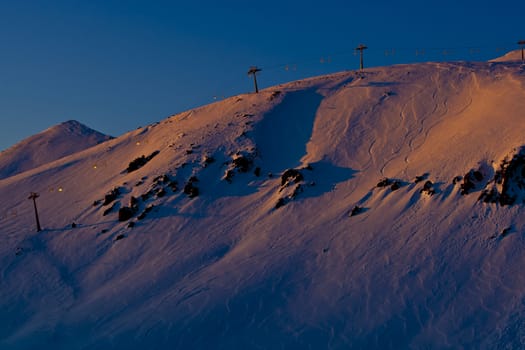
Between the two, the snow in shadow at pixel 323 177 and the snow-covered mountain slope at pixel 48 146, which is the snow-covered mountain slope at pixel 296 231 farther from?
the snow-covered mountain slope at pixel 48 146

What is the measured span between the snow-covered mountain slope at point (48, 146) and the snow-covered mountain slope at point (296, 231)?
112ft

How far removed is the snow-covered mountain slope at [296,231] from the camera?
869 inches

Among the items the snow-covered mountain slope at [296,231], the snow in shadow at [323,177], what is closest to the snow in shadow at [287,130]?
the snow-covered mountain slope at [296,231]

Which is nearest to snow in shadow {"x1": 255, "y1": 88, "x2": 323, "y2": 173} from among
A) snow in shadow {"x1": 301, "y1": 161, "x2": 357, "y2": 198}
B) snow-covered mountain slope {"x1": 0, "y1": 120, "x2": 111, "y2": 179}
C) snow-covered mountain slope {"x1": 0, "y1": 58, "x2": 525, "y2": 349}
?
snow-covered mountain slope {"x1": 0, "y1": 58, "x2": 525, "y2": 349}

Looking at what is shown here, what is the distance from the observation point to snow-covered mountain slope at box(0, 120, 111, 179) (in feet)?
262

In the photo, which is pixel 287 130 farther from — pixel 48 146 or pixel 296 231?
pixel 48 146

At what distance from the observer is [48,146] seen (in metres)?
90.6

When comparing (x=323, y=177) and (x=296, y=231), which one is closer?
(x=296, y=231)

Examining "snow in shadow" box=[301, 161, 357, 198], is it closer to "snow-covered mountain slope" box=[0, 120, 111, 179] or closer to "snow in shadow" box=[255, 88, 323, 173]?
"snow in shadow" box=[255, 88, 323, 173]

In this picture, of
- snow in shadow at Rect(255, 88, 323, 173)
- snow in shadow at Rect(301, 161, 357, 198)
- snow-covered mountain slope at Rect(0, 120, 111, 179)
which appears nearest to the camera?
snow in shadow at Rect(301, 161, 357, 198)

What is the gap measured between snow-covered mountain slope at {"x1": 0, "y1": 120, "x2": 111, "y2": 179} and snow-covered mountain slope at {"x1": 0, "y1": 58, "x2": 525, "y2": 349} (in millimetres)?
34103

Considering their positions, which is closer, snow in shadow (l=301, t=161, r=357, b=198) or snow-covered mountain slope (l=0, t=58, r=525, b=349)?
snow-covered mountain slope (l=0, t=58, r=525, b=349)

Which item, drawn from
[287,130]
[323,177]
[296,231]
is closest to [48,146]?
[287,130]

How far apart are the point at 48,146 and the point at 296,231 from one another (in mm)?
75785
